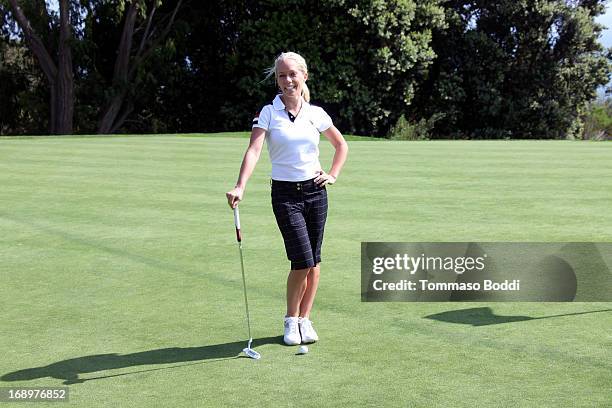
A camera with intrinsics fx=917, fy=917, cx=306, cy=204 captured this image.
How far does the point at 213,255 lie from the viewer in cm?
909

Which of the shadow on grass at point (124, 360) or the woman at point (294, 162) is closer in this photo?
the shadow on grass at point (124, 360)

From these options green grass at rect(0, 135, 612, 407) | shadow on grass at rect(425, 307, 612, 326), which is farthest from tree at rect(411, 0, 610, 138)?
shadow on grass at rect(425, 307, 612, 326)

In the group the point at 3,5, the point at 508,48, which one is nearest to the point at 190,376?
the point at 3,5

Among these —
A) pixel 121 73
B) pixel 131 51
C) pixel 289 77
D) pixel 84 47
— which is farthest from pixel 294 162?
pixel 131 51

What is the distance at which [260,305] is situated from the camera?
725 cm

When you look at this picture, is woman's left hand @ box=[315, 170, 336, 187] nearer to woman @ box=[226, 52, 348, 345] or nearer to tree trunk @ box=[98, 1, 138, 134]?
woman @ box=[226, 52, 348, 345]

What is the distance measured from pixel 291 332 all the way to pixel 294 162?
1.16 m

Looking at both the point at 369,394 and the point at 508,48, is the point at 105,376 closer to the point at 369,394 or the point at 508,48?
the point at 369,394

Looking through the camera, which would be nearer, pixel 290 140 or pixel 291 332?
pixel 290 140

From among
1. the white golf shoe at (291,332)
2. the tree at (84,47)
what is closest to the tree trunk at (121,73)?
the tree at (84,47)

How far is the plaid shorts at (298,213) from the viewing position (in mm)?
5926

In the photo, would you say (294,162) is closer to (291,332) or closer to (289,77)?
(289,77)

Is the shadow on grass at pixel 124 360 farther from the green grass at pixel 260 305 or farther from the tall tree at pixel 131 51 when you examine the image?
the tall tree at pixel 131 51

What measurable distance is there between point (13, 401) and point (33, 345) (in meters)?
1.10
